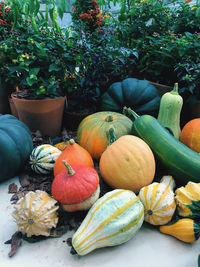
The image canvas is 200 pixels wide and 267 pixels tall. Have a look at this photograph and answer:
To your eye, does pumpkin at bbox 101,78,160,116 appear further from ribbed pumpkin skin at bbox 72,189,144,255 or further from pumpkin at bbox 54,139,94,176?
ribbed pumpkin skin at bbox 72,189,144,255

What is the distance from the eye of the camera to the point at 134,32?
130 inches

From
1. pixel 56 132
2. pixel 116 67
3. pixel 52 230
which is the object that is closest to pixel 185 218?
pixel 52 230

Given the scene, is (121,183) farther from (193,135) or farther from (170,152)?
(193,135)

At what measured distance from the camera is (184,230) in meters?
1.34

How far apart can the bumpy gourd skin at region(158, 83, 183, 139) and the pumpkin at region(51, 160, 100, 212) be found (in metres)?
1.18

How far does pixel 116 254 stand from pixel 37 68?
183cm

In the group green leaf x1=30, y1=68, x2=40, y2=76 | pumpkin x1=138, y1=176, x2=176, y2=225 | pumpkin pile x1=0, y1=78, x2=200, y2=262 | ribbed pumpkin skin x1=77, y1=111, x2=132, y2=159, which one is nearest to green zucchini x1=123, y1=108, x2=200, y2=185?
pumpkin pile x1=0, y1=78, x2=200, y2=262

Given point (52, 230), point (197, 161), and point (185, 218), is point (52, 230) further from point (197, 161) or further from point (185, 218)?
point (197, 161)

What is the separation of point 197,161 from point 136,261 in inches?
34.7

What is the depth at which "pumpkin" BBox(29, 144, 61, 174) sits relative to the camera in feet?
6.32

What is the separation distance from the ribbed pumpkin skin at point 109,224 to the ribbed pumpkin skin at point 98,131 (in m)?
0.82

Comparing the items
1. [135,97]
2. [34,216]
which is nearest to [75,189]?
[34,216]

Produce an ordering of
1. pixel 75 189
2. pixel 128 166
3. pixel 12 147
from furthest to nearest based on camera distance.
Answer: pixel 12 147 < pixel 128 166 < pixel 75 189

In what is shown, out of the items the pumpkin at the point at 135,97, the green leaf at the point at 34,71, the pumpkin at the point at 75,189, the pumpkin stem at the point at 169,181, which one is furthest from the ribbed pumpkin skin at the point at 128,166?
the green leaf at the point at 34,71
